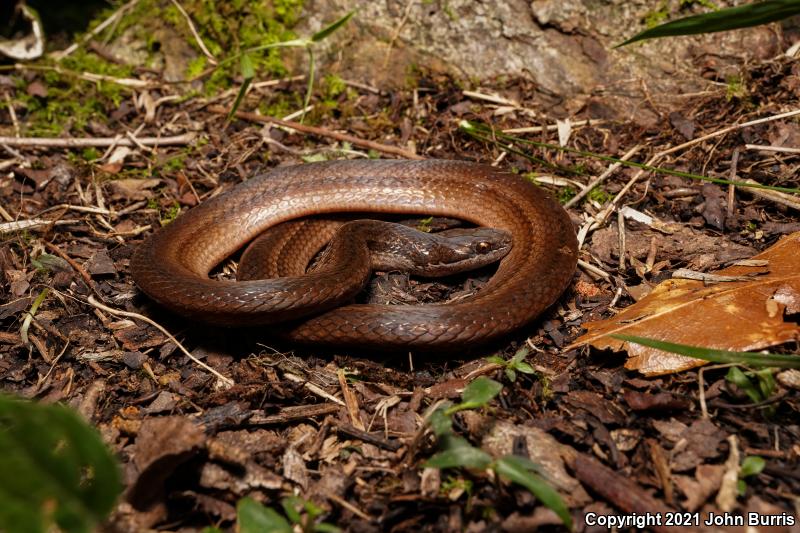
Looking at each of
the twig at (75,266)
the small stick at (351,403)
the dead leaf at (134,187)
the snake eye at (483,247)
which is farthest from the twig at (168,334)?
the snake eye at (483,247)

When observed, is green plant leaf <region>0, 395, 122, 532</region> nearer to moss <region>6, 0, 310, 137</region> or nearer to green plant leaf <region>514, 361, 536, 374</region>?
green plant leaf <region>514, 361, 536, 374</region>

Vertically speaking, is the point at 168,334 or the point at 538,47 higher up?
the point at 538,47

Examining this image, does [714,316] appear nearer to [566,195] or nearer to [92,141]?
[566,195]

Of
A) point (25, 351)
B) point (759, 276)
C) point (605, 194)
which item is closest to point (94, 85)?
point (25, 351)

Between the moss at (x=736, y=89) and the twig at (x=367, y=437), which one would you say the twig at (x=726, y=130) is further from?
the twig at (x=367, y=437)

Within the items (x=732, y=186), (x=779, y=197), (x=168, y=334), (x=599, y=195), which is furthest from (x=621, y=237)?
(x=168, y=334)

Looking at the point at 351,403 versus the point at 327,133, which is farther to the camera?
the point at 327,133

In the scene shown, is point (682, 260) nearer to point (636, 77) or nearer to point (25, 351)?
point (636, 77)
